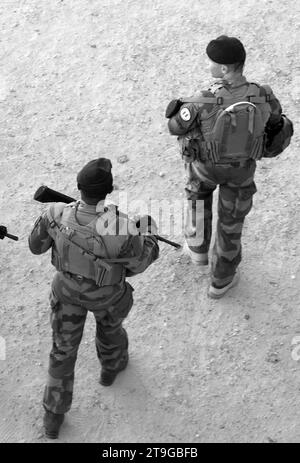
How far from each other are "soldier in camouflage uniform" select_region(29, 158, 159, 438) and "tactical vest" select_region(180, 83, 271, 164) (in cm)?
82

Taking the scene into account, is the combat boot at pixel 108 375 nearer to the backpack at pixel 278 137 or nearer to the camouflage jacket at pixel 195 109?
the camouflage jacket at pixel 195 109

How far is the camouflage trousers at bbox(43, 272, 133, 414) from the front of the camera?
18.4 ft

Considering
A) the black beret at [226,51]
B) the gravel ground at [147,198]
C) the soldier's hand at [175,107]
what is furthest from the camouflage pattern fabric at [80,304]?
the black beret at [226,51]

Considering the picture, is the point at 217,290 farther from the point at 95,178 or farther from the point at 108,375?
the point at 95,178

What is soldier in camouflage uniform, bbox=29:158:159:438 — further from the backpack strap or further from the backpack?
the backpack

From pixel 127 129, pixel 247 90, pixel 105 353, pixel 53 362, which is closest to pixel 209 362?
pixel 105 353

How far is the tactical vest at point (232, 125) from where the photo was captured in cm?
589

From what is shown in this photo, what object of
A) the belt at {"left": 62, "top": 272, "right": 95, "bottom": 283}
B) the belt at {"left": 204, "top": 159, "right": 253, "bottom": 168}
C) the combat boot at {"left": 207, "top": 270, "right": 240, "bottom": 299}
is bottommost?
the combat boot at {"left": 207, "top": 270, "right": 240, "bottom": 299}

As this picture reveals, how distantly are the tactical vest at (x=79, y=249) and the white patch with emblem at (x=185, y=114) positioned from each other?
1.08m

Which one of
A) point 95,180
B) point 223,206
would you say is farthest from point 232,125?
point 95,180

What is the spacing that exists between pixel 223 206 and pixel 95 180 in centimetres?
160

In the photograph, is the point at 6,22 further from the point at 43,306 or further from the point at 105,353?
the point at 105,353

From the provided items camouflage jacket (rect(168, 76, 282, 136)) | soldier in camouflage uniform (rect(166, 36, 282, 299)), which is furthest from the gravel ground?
camouflage jacket (rect(168, 76, 282, 136))

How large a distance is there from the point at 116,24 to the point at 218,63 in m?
4.24
